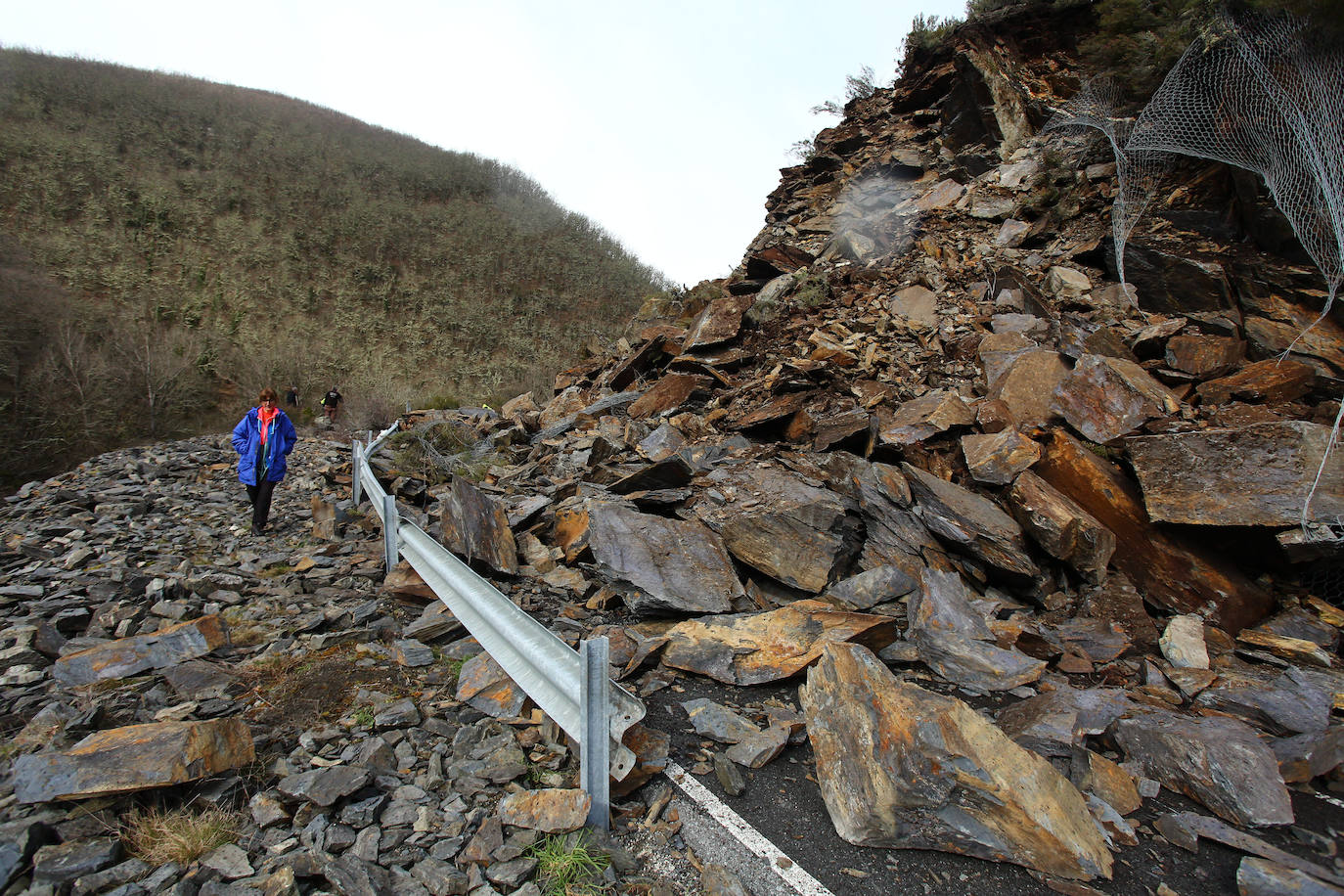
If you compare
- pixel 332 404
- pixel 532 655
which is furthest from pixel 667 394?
pixel 332 404

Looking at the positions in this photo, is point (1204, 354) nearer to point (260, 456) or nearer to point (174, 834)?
point (174, 834)

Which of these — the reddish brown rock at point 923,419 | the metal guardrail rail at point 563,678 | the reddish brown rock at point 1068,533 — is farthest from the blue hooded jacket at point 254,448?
the reddish brown rock at point 1068,533

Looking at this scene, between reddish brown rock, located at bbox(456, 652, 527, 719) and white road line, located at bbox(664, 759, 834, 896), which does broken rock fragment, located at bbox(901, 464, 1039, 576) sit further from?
reddish brown rock, located at bbox(456, 652, 527, 719)

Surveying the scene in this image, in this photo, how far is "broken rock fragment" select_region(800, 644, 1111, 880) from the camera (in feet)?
6.18

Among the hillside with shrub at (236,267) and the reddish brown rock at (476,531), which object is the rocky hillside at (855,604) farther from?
the hillside with shrub at (236,267)

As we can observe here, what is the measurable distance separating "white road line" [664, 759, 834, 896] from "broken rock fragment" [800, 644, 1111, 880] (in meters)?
0.26

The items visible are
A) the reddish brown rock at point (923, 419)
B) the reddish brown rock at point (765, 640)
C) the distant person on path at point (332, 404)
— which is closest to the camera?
the reddish brown rock at point (765, 640)

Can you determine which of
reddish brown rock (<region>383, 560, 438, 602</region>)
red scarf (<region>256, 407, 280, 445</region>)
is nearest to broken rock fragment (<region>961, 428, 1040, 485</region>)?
reddish brown rock (<region>383, 560, 438, 602</region>)

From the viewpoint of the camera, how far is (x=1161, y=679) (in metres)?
3.16

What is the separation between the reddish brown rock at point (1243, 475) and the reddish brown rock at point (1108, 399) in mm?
551

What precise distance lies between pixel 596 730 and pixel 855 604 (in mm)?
2262

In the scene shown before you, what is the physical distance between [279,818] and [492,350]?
97.4ft

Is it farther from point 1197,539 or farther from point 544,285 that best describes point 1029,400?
point 544,285

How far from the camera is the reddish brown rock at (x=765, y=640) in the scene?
2932 mm
